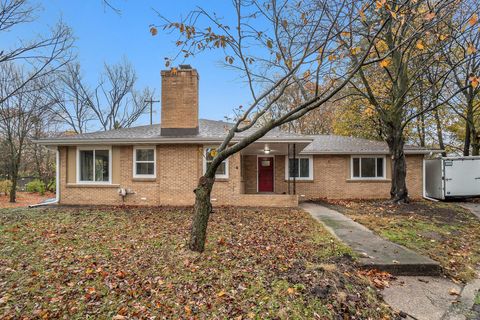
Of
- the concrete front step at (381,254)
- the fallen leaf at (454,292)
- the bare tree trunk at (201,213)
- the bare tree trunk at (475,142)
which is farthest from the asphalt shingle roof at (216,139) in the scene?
the bare tree trunk at (475,142)

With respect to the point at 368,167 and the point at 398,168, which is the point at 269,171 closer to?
the point at 368,167

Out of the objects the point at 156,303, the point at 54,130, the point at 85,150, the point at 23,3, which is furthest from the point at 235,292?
the point at 54,130

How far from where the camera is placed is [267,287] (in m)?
3.93

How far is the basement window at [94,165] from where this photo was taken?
38.6 ft

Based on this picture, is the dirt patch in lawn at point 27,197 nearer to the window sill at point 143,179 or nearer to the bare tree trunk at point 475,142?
the window sill at point 143,179

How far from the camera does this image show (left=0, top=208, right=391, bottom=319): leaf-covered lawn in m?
3.47

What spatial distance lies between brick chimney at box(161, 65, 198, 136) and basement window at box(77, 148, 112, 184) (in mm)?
2633

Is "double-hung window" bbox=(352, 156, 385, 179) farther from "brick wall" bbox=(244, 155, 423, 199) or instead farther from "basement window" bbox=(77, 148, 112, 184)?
"basement window" bbox=(77, 148, 112, 184)

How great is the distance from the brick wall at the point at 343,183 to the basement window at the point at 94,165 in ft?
28.1

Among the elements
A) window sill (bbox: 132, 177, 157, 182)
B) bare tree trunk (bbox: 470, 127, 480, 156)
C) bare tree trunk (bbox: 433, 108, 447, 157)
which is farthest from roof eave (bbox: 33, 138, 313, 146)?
bare tree trunk (bbox: 433, 108, 447, 157)

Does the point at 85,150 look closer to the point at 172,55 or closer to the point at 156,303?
the point at 172,55

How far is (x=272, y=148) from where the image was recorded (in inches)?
495

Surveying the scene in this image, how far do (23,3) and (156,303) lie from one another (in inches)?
246

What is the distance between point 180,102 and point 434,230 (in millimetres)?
9911
